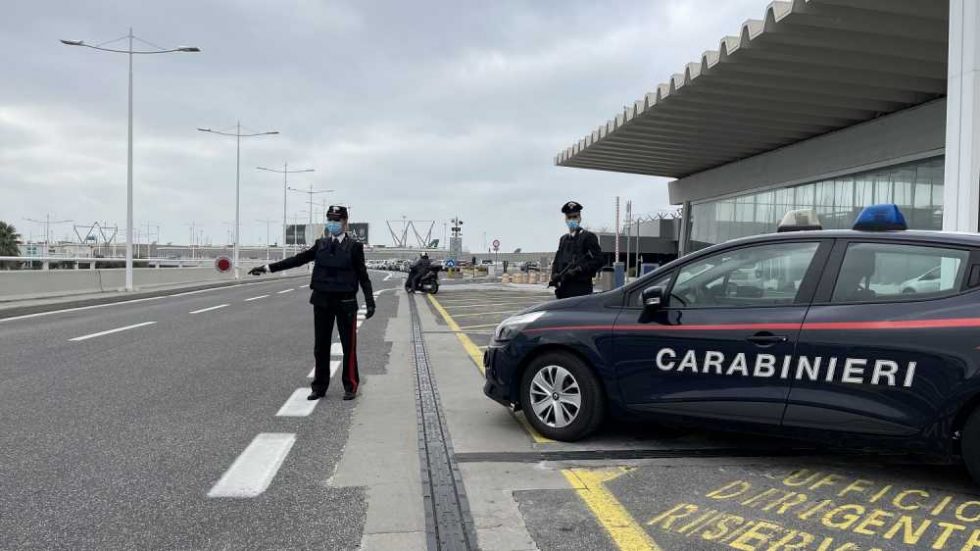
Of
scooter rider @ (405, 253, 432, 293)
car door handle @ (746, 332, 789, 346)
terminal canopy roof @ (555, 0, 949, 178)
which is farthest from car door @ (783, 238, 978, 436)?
scooter rider @ (405, 253, 432, 293)

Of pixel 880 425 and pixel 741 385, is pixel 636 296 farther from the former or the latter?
pixel 880 425

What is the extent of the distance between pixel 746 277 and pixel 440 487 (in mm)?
2262

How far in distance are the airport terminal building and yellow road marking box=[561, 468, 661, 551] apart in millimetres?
6764

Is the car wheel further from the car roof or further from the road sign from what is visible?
the road sign

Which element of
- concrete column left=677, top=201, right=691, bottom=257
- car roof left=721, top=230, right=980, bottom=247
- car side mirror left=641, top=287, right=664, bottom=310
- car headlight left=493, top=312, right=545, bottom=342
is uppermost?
concrete column left=677, top=201, right=691, bottom=257

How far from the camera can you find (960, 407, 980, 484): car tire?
3537 millimetres

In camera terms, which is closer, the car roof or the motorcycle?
the car roof

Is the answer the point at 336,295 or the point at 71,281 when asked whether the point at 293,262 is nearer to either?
the point at 336,295

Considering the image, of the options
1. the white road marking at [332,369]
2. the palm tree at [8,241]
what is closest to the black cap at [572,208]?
the white road marking at [332,369]

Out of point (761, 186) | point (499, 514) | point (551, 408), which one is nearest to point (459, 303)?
point (761, 186)

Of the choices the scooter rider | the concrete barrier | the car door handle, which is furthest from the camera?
the scooter rider

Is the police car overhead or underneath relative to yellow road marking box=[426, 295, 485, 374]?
overhead

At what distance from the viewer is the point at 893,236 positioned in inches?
159

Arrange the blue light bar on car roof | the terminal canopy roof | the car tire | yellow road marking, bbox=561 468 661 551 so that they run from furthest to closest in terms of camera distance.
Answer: the terminal canopy roof < the blue light bar on car roof < the car tire < yellow road marking, bbox=561 468 661 551
